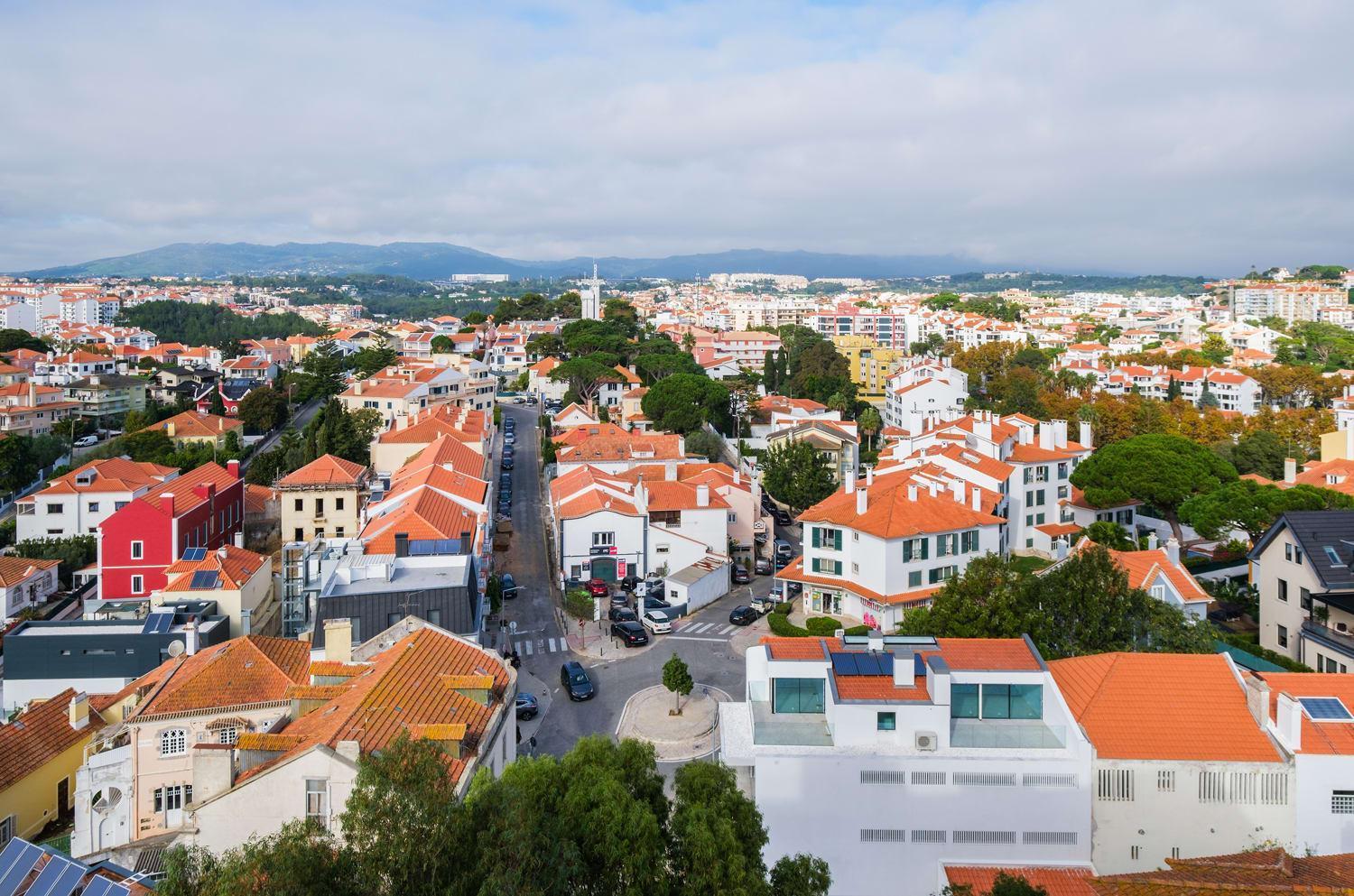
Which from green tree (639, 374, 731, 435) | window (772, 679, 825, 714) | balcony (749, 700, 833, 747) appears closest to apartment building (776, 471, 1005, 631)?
window (772, 679, 825, 714)

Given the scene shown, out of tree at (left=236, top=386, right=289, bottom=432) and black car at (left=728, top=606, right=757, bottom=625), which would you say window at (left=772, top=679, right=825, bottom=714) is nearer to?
black car at (left=728, top=606, right=757, bottom=625)

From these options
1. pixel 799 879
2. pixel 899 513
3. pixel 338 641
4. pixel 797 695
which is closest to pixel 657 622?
pixel 899 513

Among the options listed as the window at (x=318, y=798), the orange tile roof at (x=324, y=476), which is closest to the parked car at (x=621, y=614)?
the orange tile roof at (x=324, y=476)

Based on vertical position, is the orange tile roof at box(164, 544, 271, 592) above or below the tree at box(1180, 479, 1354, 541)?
below

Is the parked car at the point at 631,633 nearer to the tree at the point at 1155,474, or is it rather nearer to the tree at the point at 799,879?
the tree at the point at 799,879

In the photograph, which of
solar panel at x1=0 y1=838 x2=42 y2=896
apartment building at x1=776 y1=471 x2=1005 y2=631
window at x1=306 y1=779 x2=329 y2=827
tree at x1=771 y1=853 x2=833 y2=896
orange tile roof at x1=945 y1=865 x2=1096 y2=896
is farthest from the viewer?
apartment building at x1=776 y1=471 x2=1005 y2=631
